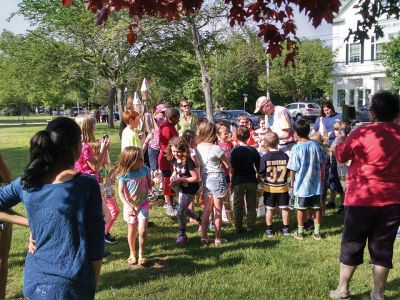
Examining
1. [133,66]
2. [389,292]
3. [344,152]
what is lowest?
[389,292]

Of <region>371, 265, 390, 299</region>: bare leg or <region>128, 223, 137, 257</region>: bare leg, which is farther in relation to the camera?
<region>128, 223, 137, 257</region>: bare leg

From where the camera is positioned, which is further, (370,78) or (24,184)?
(370,78)

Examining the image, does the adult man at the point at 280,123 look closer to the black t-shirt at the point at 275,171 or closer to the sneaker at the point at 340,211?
the black t-shirt at the point at 275,171

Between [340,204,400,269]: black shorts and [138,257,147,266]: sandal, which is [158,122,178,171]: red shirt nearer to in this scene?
[138,257,147,266]: sandal

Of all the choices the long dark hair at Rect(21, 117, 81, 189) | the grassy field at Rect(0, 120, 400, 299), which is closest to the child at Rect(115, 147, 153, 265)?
the grassy field at Rect(0, 120, 400, 299)

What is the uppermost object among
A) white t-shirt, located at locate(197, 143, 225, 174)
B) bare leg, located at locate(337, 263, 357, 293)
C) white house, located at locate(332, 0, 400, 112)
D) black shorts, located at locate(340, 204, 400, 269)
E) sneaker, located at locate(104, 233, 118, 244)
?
white house, located at locate(332, 0, 400, 112)

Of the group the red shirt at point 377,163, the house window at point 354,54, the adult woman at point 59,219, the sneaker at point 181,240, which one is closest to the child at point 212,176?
the sneaker at point 181,240

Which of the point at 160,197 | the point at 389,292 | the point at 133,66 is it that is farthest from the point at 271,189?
the point at 133,66

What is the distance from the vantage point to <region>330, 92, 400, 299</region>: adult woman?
3.75m

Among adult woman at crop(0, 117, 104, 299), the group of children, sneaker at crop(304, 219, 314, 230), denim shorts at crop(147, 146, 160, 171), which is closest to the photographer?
adult woman at crop(0, 117, 104, 299)

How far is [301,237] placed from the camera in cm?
607

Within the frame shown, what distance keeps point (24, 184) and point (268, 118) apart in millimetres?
5252

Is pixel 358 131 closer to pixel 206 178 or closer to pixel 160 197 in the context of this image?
pixel 206 178

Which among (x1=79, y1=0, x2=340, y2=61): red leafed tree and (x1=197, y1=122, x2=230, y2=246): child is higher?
(x1=79, y1=0, x2=340, y2=61): red leafed tree
